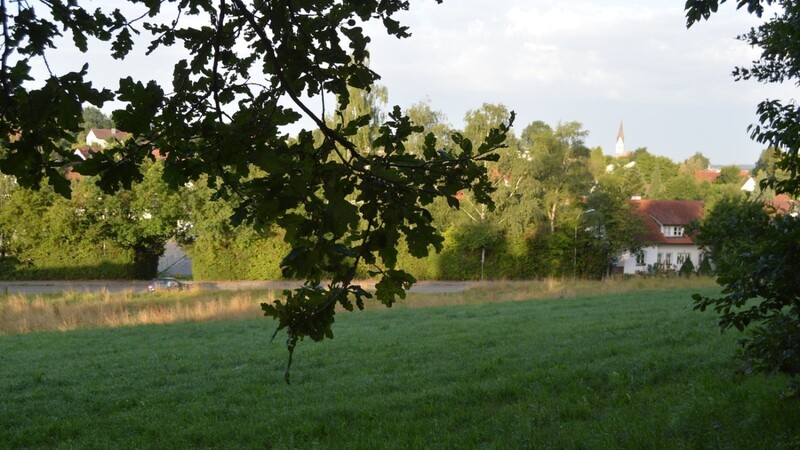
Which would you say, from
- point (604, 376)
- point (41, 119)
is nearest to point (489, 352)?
point (604, 376)

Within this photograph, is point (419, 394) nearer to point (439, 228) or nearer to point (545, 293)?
point (545, 293)

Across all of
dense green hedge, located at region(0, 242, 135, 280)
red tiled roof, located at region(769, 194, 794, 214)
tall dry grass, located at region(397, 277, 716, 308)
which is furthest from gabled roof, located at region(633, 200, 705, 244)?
red tiled roof, located at region(769, 194, 794, 214)

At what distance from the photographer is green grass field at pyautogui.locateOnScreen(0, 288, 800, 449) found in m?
6.46

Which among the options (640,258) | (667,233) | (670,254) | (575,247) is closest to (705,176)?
(667,233)

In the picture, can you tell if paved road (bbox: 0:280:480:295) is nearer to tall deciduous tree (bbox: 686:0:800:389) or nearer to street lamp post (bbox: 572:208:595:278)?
street lamp post (bbox: 572:208:595:278)

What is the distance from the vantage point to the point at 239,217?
392cm

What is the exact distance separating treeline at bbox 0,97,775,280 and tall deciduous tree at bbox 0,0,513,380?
37554 mm

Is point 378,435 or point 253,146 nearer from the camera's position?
point 253,146

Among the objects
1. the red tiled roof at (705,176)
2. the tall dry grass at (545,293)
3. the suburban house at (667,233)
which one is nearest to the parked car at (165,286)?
the tall dry grass at (545,293)

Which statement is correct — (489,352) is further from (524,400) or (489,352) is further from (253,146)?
(253,146)

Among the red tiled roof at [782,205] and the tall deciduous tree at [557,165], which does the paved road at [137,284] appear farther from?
the red tiled roof at [782,205]

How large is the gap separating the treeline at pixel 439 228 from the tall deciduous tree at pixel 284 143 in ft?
123

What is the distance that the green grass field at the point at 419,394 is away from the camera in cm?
646

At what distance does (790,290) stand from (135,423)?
6.23m
